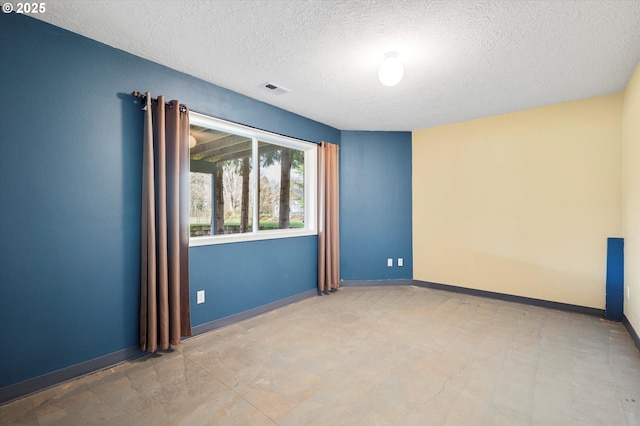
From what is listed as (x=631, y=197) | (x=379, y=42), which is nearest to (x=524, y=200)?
(x=631, y=197)

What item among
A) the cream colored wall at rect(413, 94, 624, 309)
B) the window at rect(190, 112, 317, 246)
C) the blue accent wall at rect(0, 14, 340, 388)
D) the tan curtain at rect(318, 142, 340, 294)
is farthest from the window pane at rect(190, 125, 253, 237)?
the cream colored wall at rect(413, 94, 624, 309)

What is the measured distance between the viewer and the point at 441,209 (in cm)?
453

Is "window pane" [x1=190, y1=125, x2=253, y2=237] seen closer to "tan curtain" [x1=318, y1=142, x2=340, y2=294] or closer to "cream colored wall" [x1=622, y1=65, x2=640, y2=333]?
"tan curtain" [x1=318, y1=142, x2=340, y2=294]

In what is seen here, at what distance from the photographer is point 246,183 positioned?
139 inches

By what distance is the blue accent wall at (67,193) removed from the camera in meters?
1.91

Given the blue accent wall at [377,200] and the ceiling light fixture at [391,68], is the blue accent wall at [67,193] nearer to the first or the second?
the ceiling light fixture at [391,68]

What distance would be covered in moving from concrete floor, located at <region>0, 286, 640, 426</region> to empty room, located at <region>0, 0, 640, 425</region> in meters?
0.02

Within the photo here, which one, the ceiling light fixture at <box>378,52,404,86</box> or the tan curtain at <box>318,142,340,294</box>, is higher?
the ceiling light fixture at <box>378,52,404,86</box>

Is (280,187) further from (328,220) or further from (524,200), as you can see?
(524,200)

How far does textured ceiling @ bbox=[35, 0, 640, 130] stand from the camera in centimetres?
188

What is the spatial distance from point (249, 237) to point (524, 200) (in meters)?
3.50

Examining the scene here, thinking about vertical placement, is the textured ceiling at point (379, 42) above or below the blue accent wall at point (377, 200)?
above

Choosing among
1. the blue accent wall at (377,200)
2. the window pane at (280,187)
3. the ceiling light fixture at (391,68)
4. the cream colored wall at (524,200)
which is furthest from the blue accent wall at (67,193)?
the cream colored wall at (524,200)

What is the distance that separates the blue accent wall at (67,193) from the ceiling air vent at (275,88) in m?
0.76
